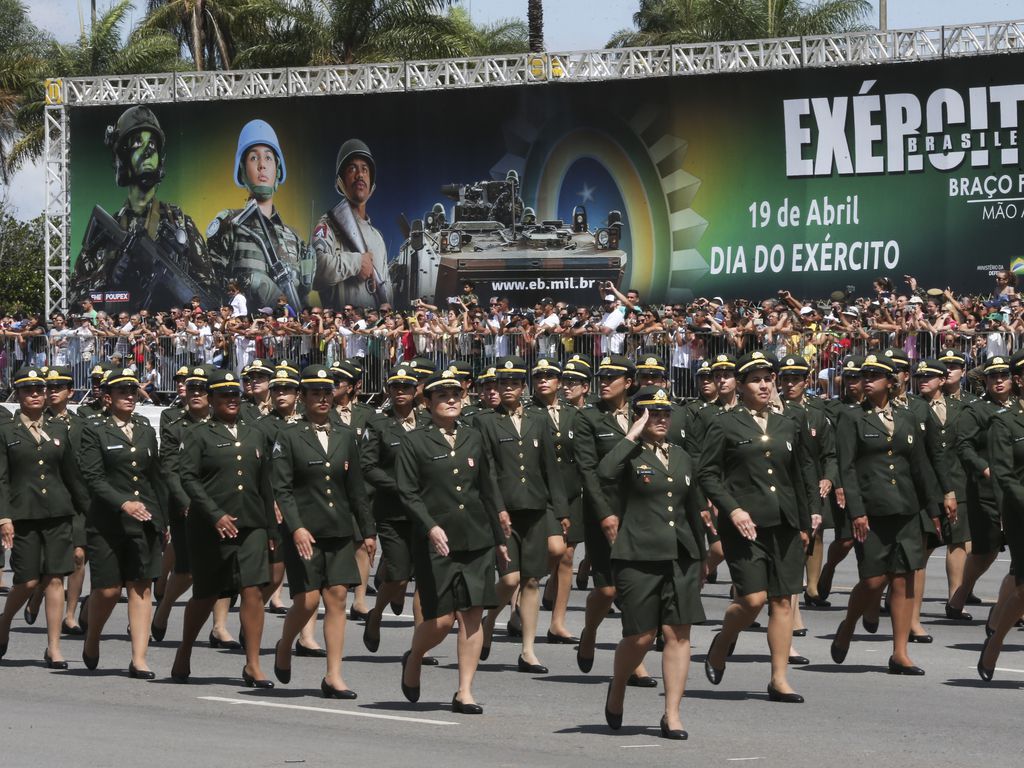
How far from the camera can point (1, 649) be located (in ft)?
41.6

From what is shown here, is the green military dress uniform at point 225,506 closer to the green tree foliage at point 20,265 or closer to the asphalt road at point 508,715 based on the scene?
the asphalt road at point 508,715

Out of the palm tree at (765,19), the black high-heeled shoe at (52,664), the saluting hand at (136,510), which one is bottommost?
the black high-heeled shoe at (52,664)

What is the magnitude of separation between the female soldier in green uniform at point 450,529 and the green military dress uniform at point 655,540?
93 centimetres

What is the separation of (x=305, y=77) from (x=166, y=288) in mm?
6062

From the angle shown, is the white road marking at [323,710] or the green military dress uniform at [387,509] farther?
the green military dress uniform at [387,509]

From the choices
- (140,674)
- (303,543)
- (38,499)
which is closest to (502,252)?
(38,499)

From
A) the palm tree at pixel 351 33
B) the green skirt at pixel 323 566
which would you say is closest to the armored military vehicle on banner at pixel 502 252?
the palm tree at pixel 351 33

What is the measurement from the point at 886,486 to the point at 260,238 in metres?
29.9

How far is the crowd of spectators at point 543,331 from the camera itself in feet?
85.1

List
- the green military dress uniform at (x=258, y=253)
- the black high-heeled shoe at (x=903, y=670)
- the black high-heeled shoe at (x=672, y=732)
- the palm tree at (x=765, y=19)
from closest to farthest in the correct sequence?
1. the black high-heeled shoe at (x=672, y=732)
2. the black high-heeled shoe at (x=903, y=670)
3. the green military dress uniform at (x=258, y=253)
4. the palm tree at (x=765, y=19)

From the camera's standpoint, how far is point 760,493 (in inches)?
432

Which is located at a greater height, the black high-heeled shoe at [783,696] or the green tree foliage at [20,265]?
the green tree foliage at [20,265]

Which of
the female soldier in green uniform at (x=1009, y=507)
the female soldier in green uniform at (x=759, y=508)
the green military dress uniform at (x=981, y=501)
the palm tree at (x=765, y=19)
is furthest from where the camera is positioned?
the palm tree at (x=765, y=19)

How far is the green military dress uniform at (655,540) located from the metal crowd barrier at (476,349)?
1470cm
